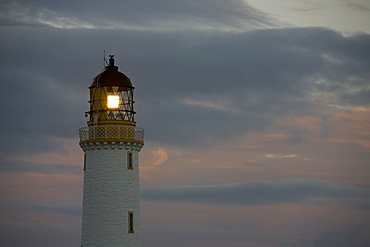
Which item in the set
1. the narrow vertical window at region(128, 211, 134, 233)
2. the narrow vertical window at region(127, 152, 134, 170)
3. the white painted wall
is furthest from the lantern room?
the narrow vertical window at region(128, 211, 134, 233)

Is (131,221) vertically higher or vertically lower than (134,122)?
lower

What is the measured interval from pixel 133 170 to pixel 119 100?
5896 millimetres

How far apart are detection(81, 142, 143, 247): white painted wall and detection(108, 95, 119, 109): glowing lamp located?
329cm

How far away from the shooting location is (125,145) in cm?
9050

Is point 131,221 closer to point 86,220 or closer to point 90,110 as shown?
point 86,220

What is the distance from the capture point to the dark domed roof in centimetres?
9100

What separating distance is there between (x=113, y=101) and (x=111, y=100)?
0.62 ft

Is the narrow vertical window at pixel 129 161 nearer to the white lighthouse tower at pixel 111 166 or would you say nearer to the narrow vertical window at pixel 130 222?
the white lighthouse tower at pixel 111 166

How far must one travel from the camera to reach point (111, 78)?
91.2 m

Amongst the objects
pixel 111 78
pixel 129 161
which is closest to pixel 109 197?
pixel 129 161

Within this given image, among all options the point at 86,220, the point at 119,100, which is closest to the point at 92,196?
the point at 86,220

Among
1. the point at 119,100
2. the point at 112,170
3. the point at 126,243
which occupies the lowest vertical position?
the point at 126,243

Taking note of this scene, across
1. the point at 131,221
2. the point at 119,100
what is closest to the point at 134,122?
the point at 119,100

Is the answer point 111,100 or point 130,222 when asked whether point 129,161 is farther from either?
point 111,100
